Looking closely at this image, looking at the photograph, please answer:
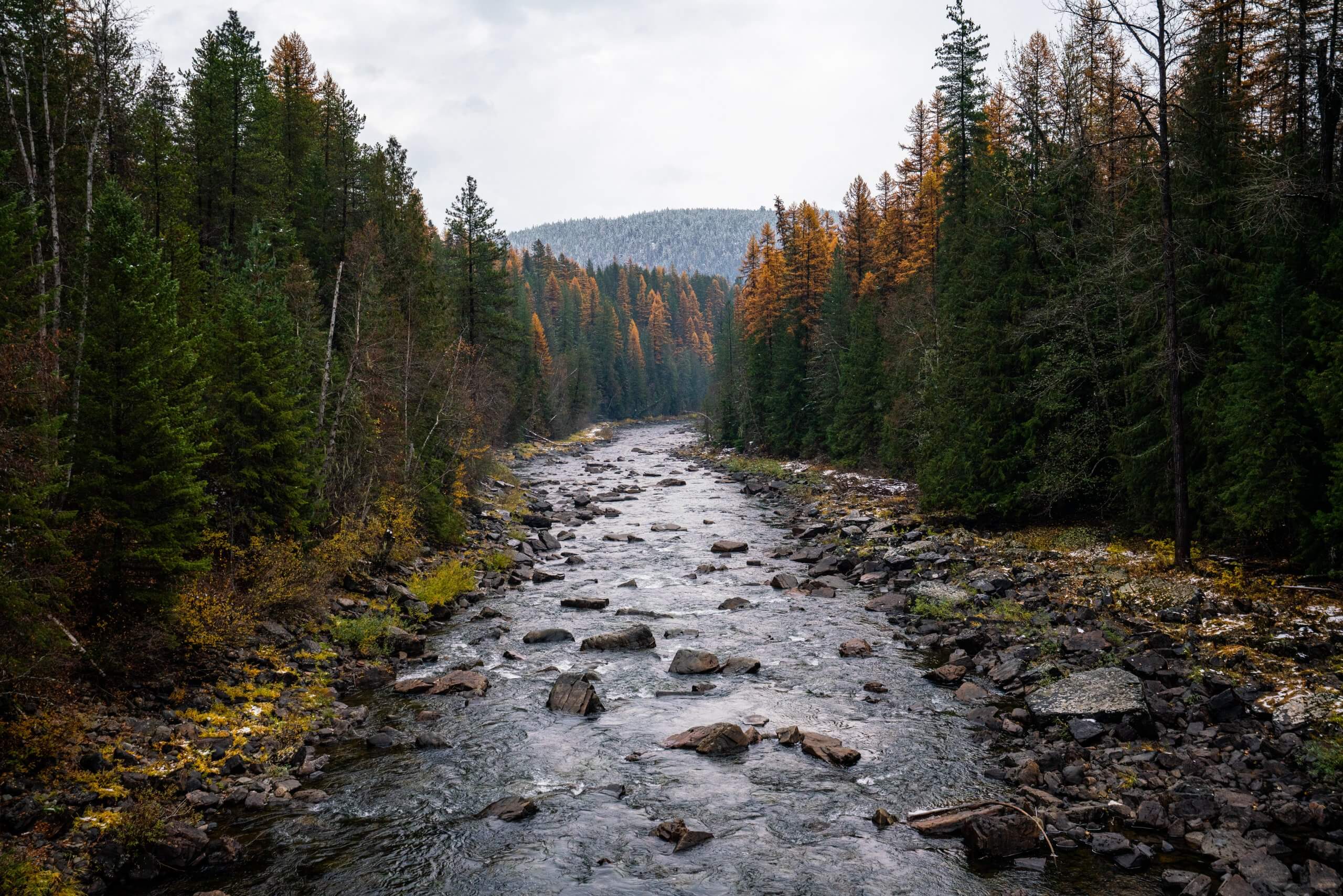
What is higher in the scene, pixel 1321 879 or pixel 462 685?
pixel 1321 879

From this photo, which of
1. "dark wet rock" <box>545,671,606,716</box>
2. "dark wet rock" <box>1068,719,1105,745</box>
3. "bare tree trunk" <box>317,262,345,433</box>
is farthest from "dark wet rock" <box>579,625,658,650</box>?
"bare tree trunk" <box>317,262,345,433</box>

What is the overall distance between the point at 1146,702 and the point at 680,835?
848 centimetres

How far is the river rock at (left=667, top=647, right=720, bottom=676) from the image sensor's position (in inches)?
664

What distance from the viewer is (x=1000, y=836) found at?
9617mm

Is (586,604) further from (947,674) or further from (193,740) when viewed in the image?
(193,740)

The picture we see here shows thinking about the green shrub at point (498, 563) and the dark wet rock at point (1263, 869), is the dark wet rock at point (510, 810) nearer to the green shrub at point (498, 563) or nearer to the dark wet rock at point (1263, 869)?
the dark wet rock at point (1263, 869)

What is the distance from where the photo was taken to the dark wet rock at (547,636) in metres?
19.1

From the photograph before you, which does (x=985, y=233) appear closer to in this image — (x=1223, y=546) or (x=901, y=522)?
(x=901, y=522)

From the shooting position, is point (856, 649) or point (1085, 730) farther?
point (856, 649)

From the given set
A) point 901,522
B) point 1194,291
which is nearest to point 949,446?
point 901,522

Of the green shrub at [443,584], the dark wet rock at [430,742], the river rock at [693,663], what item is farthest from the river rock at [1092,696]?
the green shrub at [443,584]

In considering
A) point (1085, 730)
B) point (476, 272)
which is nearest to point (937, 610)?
point (1085, 730)

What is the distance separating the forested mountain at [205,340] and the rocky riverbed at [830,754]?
4241 mm

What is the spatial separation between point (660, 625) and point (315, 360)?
1408 centimetres
